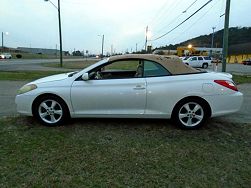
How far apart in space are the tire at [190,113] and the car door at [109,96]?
2.28 feet

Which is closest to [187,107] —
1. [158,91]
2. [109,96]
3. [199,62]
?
[158,91]

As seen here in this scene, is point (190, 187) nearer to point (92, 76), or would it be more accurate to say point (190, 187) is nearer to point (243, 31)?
point (92, 76)

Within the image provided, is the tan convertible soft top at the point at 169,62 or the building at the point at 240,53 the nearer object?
the tan convertible soft top at the point at 169,62

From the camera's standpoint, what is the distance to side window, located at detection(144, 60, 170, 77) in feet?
16.3

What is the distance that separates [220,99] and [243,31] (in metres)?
95.9

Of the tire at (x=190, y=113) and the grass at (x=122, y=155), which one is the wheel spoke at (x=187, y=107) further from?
the grass at (x=122, y=155)

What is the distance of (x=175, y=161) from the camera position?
3.57m

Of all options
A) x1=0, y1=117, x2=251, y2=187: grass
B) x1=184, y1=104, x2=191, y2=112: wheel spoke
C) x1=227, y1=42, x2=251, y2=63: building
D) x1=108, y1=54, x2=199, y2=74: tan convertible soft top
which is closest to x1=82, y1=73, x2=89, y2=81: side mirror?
x1=108, y1=54, x2=199, y2=74: tan convertible soft top

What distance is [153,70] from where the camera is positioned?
4.98 meters

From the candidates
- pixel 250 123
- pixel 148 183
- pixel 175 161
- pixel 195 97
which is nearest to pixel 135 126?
pixel 195 97

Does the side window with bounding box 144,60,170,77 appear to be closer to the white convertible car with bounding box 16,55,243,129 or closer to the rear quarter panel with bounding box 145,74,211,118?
the white convertible car with bounding box 16,55,243,129

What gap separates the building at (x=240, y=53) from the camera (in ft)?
221

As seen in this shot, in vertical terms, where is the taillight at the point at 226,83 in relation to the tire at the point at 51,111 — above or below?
above

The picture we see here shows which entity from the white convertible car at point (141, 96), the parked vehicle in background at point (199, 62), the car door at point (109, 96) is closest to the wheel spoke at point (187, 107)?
the white convertible car at point (141, 96)
